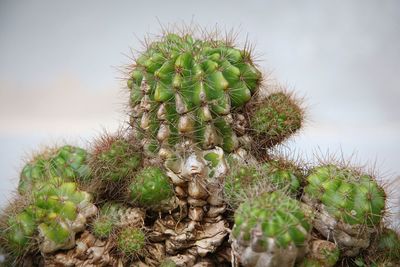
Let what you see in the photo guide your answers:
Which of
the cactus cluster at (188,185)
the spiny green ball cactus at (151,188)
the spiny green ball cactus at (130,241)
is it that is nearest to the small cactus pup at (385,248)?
the cactus cluster at (188,185)

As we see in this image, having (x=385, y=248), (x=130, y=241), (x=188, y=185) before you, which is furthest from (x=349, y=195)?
(x=130, y=241)

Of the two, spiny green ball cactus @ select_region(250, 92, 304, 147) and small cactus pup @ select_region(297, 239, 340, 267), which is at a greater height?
spiny green ball cactus @ select_region(250, 92, 304, 147)

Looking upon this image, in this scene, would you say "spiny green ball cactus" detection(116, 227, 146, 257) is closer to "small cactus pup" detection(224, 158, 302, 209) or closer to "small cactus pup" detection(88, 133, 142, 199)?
"small cactus pup" detection(88, 133, 142, 199)

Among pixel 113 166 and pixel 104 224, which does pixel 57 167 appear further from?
pixel 104 224

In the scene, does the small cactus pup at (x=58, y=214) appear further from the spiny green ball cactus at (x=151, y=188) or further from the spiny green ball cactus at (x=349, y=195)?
the spiny green ball cactus at (x=349, y=195)

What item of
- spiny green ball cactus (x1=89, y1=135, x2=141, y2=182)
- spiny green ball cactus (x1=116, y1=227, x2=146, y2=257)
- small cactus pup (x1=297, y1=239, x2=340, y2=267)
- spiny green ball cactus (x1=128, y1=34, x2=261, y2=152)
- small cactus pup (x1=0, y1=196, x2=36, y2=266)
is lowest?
small cactus pup (x1=0, y1=196, x2=36, y2=266)

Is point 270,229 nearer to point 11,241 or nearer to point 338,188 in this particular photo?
point 338,188

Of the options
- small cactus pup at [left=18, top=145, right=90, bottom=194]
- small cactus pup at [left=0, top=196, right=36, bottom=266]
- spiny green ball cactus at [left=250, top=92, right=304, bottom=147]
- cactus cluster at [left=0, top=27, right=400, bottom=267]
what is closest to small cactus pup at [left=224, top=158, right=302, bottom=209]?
cactus cluster at [left=0, top=27, right=400, bottom=267]
